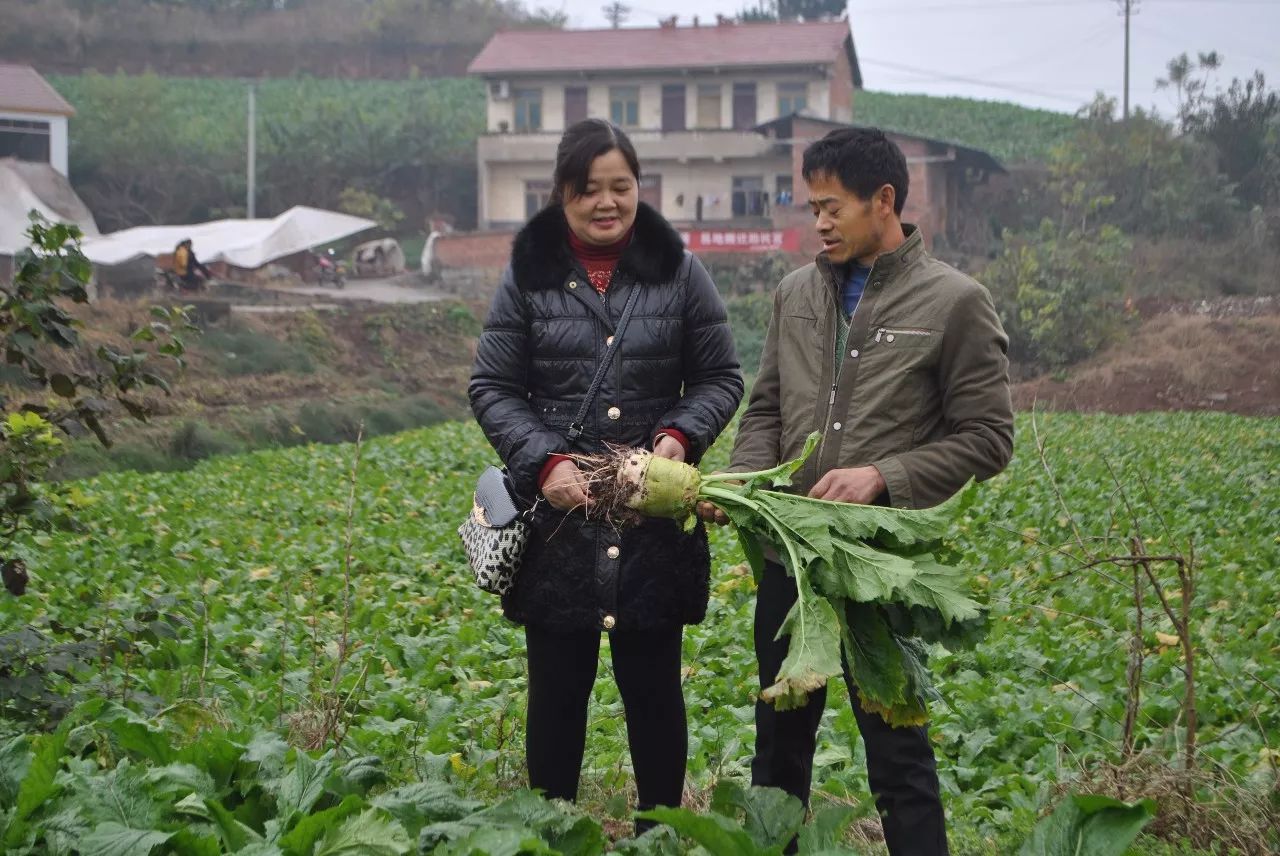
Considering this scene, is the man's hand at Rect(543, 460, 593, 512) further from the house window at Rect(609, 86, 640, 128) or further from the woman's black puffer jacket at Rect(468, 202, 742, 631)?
the house window at Rect(609, 86, 640, 128)

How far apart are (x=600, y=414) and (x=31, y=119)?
1732 inches

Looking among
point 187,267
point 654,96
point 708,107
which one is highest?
point 654,96

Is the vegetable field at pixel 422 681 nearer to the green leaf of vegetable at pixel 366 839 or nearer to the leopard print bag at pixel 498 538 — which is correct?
the green leaf of vegetable at pixel 366 839

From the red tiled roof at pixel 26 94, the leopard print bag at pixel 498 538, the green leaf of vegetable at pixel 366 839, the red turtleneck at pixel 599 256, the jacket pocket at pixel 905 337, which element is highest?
the red tiled roof at pixel 26 94

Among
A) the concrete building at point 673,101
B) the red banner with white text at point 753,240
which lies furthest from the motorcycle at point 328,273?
the red banner with white text at point 753,240

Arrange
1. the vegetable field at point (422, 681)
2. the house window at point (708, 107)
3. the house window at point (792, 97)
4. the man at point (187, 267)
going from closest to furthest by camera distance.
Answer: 1. the vegetable field at point (422, 681)
2. the man at point (187, 267)
3. the house window at point (792, 97)
4. the house window at point (708, 107)

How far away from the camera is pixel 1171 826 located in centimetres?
362

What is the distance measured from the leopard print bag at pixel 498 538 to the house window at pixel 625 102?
1757 inches

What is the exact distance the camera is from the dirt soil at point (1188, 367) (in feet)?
61.5

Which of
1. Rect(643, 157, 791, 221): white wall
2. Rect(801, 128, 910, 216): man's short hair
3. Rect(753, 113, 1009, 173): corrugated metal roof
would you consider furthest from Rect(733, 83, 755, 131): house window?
Rect(801, 128, 910, 216): man's short hair

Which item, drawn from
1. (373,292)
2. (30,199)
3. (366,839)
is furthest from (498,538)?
(30,199)

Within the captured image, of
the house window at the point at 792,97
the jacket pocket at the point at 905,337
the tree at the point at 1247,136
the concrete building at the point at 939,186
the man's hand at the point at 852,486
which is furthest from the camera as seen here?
the house window at the point at 792,97

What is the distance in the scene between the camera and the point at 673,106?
46844 millimetres

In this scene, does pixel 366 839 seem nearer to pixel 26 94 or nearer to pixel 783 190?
pixel 783 190
